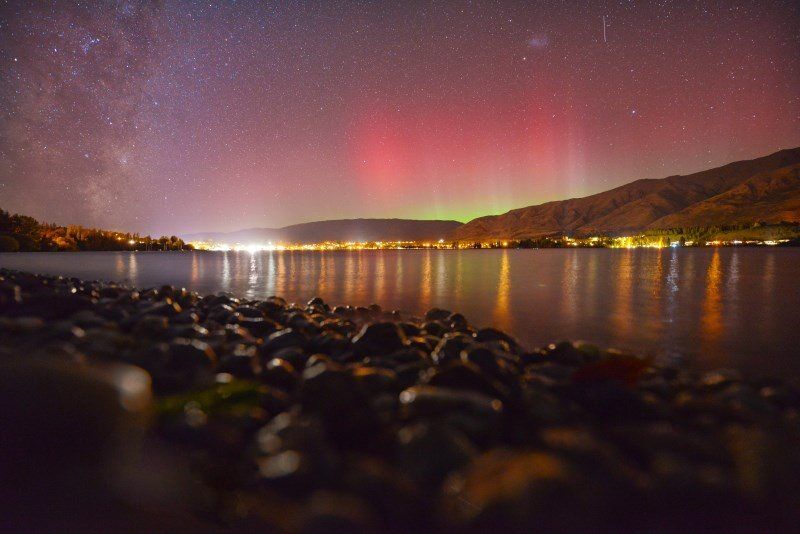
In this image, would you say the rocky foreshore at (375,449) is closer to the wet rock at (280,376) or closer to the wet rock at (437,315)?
the wet rock at (280,376)

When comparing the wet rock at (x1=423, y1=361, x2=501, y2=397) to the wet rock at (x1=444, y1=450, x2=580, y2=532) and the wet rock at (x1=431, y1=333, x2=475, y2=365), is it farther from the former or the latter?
the wet rock at (x1=444, y1=450, x2=580, y2=532)

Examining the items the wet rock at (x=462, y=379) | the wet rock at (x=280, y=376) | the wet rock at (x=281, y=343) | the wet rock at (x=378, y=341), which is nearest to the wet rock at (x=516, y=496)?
the wet rock at (x=462, y=379)

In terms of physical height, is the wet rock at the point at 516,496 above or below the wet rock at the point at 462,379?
below

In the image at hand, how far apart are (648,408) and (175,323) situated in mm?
7371

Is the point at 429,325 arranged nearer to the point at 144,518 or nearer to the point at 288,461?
the point at 288,461

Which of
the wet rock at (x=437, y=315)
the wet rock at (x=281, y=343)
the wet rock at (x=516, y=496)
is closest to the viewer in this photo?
the wet rock at (x=516, y=496)

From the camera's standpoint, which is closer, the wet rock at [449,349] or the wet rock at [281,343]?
the wet rock at [449,349]

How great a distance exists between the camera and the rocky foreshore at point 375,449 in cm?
252

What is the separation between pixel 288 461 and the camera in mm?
2902

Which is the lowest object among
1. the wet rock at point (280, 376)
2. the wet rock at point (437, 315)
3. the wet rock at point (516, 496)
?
the wet rock at point (437, 315)

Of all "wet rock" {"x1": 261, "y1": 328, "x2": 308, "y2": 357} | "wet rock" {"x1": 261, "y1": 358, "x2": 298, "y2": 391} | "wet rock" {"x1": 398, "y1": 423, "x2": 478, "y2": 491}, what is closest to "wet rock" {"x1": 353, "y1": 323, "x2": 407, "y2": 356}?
"wet rock" {"x1": 261, "y1": 328, "x2": 308, "y2": 357}

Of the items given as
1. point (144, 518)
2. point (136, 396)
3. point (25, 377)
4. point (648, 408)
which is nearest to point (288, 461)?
point (144, 518)

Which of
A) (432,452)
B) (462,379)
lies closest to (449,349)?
(462,379)

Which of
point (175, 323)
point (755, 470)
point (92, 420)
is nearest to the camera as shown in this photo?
point (92, 420)
